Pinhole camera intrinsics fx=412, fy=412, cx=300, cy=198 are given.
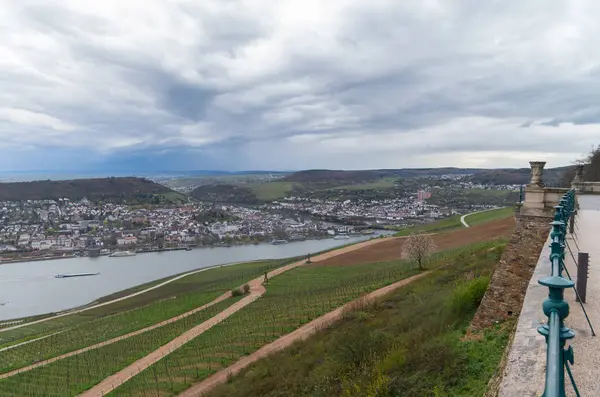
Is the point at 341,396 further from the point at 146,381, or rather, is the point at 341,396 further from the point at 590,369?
the point at 146,381

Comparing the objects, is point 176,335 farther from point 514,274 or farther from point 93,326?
point 514,274

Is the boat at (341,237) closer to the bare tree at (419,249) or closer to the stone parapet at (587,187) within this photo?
the bare tree at (419,249)

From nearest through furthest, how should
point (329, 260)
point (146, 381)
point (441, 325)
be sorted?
point (441, 325) < point (146, 381) < point (329, 260)

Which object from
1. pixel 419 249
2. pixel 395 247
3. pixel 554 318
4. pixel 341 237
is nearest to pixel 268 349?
pixel 419 249

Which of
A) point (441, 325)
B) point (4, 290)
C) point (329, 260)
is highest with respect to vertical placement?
point (441, 325)

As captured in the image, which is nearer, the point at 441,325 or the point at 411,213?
the point at 441,325

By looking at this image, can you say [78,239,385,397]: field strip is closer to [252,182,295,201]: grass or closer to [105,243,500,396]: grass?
[105,243,500,396]: grass

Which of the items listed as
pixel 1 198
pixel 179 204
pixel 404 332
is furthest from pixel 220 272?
pixel 1 198

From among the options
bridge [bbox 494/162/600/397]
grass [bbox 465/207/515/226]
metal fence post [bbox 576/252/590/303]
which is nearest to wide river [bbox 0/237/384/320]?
grass [bbox 465/207/515/226]
